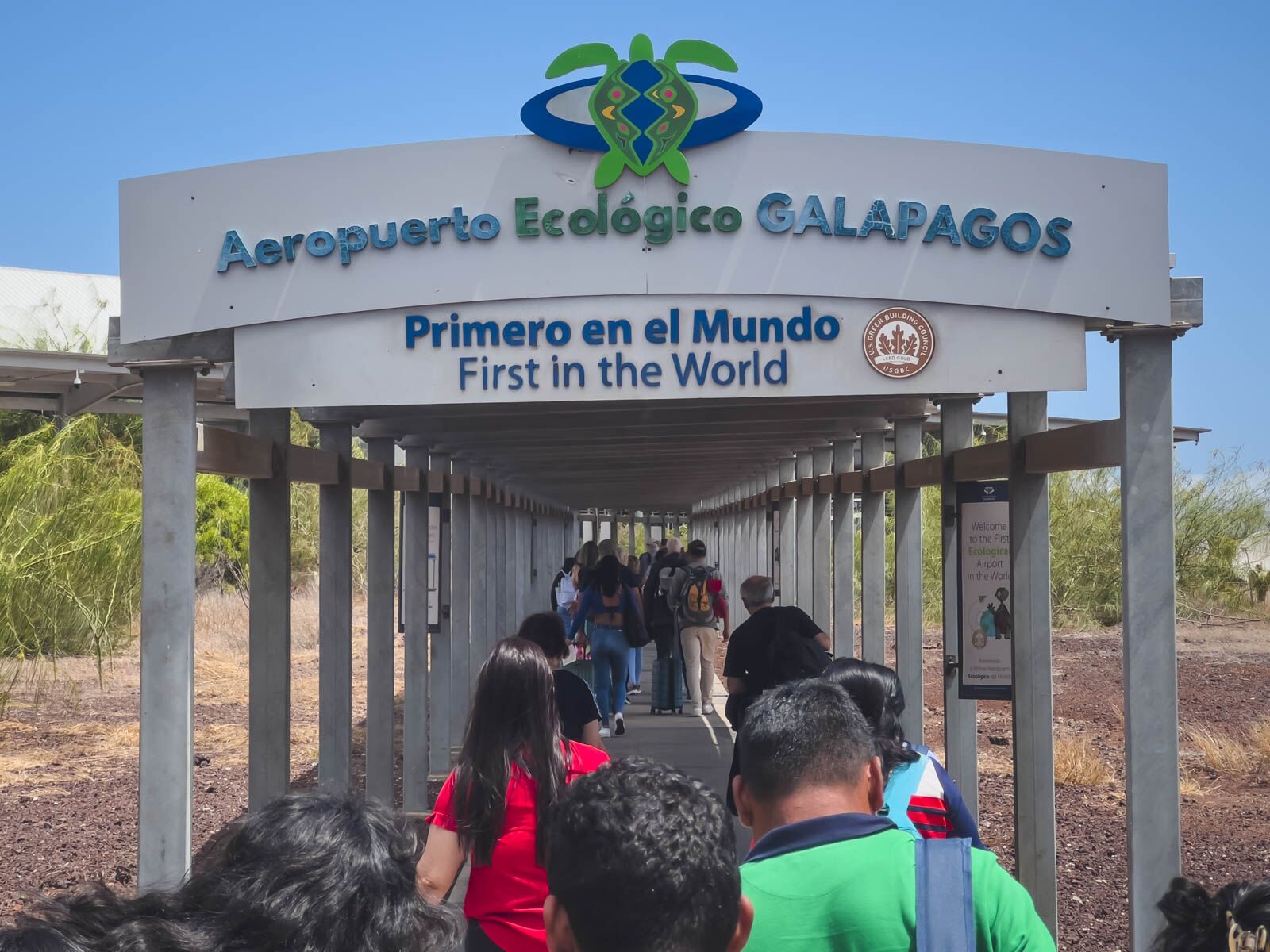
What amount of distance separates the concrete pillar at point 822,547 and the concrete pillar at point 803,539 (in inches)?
33.8

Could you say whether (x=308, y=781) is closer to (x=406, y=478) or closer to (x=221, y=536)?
(x=406, y=478)

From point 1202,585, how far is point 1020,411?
23.9 metres

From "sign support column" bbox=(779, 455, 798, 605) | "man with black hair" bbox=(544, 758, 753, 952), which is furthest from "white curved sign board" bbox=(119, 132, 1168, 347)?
"sign support column" bbox=(779, 455, 798, 605)

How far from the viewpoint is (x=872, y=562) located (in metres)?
11.7

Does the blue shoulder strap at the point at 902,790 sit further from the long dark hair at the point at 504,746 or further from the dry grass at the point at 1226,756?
the dry grass at the point at 1226,756

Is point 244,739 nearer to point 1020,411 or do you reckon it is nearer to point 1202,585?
point 1020,411

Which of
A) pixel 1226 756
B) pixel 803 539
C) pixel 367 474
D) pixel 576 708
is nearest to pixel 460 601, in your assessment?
pixel 367 474

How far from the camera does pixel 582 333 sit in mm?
5508

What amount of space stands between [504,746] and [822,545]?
10.8 metres

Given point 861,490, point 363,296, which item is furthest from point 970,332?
point 861,490

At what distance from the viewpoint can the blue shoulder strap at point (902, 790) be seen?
3543 millimetres

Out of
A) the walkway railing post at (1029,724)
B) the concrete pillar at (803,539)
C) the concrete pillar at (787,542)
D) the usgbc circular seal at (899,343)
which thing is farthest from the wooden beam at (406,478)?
the concrete pillar at (787,542)

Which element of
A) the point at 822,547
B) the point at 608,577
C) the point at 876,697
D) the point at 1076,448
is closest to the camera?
the point at 876,697

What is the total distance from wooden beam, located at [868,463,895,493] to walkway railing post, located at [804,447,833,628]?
3426 mm
